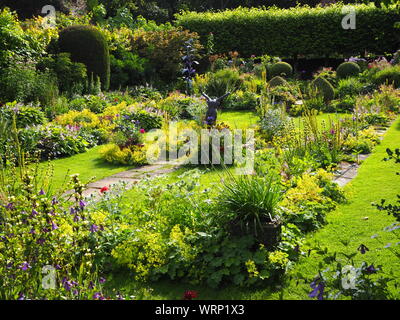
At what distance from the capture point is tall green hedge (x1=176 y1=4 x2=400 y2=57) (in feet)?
60.0

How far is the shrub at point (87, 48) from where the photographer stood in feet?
43.3

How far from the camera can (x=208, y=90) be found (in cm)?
1337

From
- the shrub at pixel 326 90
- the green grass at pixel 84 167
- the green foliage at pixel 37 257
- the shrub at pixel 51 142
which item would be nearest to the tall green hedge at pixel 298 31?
the shrub at pixel 326 90

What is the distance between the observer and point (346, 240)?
2.94m

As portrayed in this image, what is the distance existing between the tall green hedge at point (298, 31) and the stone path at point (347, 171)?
12.6 meters

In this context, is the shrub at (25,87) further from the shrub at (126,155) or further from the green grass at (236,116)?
the green grass at (236,116)

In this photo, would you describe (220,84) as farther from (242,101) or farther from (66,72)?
(66,72)

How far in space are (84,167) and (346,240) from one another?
501 cm

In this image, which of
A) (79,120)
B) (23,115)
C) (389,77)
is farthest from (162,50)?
(23,115)

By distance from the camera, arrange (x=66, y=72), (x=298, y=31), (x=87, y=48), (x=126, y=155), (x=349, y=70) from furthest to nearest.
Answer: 1. (x=298, y=31)
2. (x=349, y=70)
3. (x=87, y=48)
4. (x=66, y=72)
5. (x=126, y=155)
